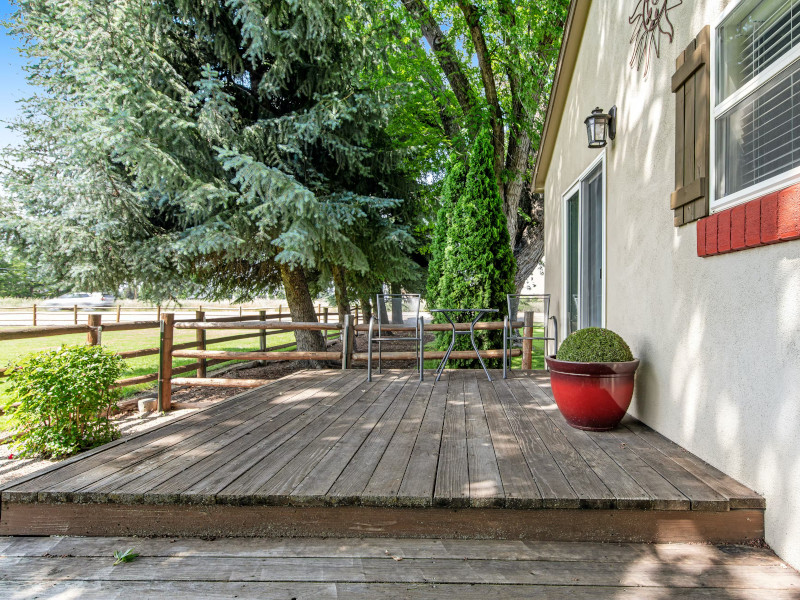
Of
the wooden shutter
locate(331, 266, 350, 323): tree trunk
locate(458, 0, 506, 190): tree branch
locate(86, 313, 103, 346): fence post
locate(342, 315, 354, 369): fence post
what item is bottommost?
locate(342, 315, 354, 369): fence post

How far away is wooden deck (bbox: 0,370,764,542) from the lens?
1.83 metres

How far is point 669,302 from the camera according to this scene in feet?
8.38

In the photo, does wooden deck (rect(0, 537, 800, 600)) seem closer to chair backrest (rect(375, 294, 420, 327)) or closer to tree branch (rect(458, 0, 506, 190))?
chair backrest (rect(375, 294, 420, 327))

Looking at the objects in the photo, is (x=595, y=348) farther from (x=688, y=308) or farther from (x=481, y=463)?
(x=481, y=463)

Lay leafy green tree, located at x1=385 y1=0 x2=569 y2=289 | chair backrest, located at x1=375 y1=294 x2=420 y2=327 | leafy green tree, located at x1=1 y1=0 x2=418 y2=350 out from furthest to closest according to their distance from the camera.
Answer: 1. leafy green tree, located at x1=385 y1=0 x2=569 y2=289
2. chair backrest, located at x1=375 y1=294 x2=420 y2=327
3. leafy green tree, located at x1=1 y1=0 x2=418 y2=350

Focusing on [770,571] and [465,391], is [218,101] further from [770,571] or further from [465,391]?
[770,571]

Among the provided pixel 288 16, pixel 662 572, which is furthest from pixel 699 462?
pixel 288 16

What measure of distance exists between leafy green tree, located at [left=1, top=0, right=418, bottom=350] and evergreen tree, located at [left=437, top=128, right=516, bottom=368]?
98cm

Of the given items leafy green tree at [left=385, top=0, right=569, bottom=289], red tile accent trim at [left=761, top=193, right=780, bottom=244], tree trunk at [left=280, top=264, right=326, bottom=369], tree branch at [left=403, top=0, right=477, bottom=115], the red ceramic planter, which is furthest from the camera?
tree branch at [left=403, top=0, right=477, bottom=115]

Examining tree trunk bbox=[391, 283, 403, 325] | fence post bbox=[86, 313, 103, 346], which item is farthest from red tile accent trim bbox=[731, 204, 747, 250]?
tree trunk bbox=[391, 283, 403, 325]

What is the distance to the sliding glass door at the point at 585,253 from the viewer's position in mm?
4113

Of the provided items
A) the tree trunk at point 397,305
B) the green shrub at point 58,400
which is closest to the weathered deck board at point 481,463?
the green shrub at point 58,400

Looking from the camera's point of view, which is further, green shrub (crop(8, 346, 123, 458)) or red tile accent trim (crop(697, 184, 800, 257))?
green shrub (crop(8, 346, 123, 458))

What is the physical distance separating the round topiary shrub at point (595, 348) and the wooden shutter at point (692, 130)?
2.43ft
